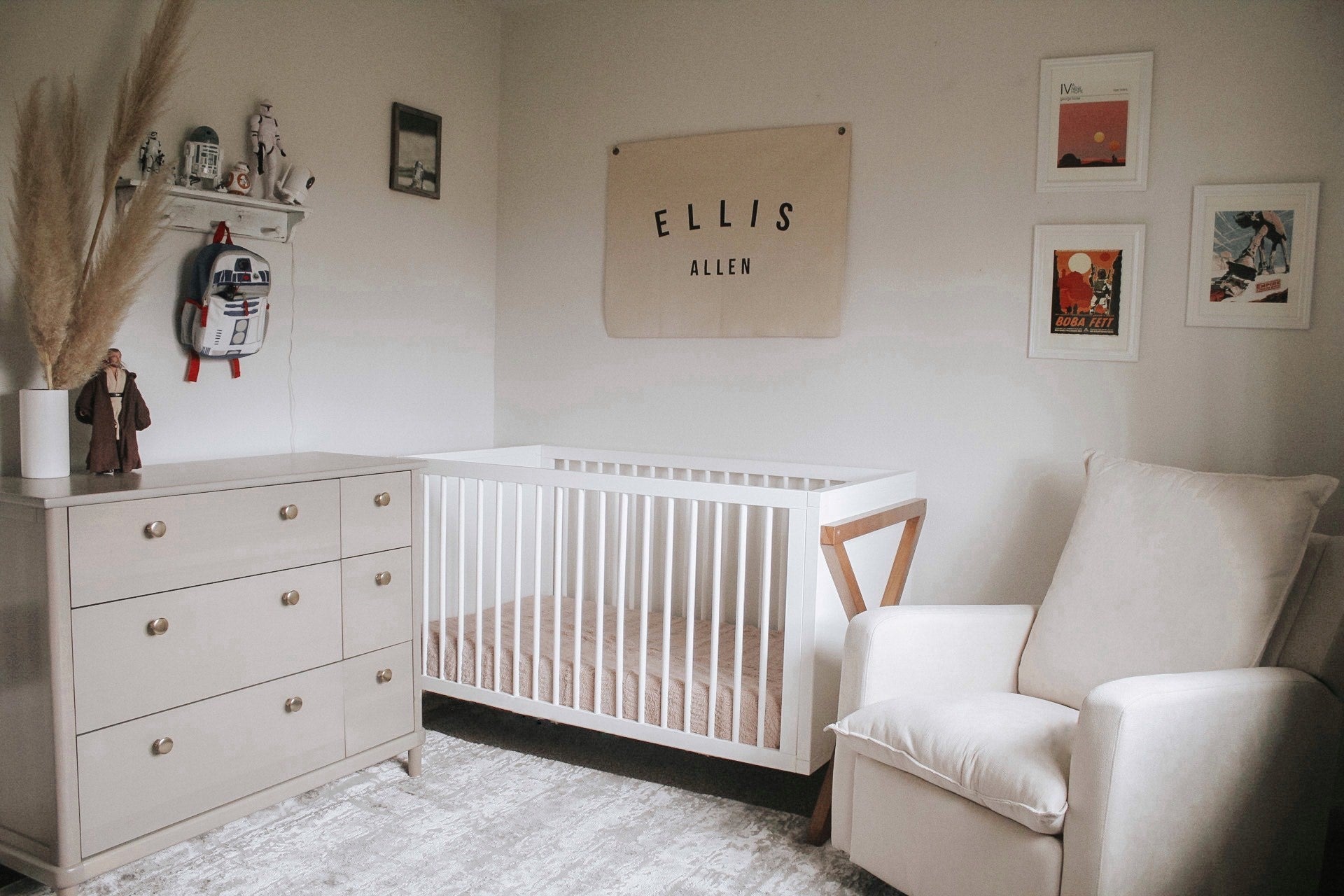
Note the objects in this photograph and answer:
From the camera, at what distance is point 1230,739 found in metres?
1.68

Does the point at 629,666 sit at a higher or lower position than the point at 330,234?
lower

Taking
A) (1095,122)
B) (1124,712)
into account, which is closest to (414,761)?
(1124,712)

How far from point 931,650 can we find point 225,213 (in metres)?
1.98

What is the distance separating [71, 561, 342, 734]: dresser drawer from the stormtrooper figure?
1.01m

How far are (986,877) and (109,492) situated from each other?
1.71 meters

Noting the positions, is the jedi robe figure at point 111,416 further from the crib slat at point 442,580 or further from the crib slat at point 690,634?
the crib slat at point 690,634

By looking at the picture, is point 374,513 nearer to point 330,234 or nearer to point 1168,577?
point 330,234

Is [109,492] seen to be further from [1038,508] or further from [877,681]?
[1038,508]

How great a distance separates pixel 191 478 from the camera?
211cm

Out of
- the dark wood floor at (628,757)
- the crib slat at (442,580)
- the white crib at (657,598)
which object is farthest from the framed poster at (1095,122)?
the crib slat at (442,580)

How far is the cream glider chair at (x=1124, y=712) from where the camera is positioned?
161 centimetres

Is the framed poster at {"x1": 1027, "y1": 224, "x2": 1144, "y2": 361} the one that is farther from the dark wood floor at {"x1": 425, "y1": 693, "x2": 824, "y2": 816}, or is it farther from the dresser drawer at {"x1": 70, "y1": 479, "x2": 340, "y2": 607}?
the dresser drawer at {"x1": 70, "y1": 479, "x2": 340, "y2": 607}

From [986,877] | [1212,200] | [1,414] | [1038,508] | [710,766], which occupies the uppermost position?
[1212,200]

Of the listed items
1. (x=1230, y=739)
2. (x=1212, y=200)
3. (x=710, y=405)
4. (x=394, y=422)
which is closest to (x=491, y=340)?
(x=394, y=422)
